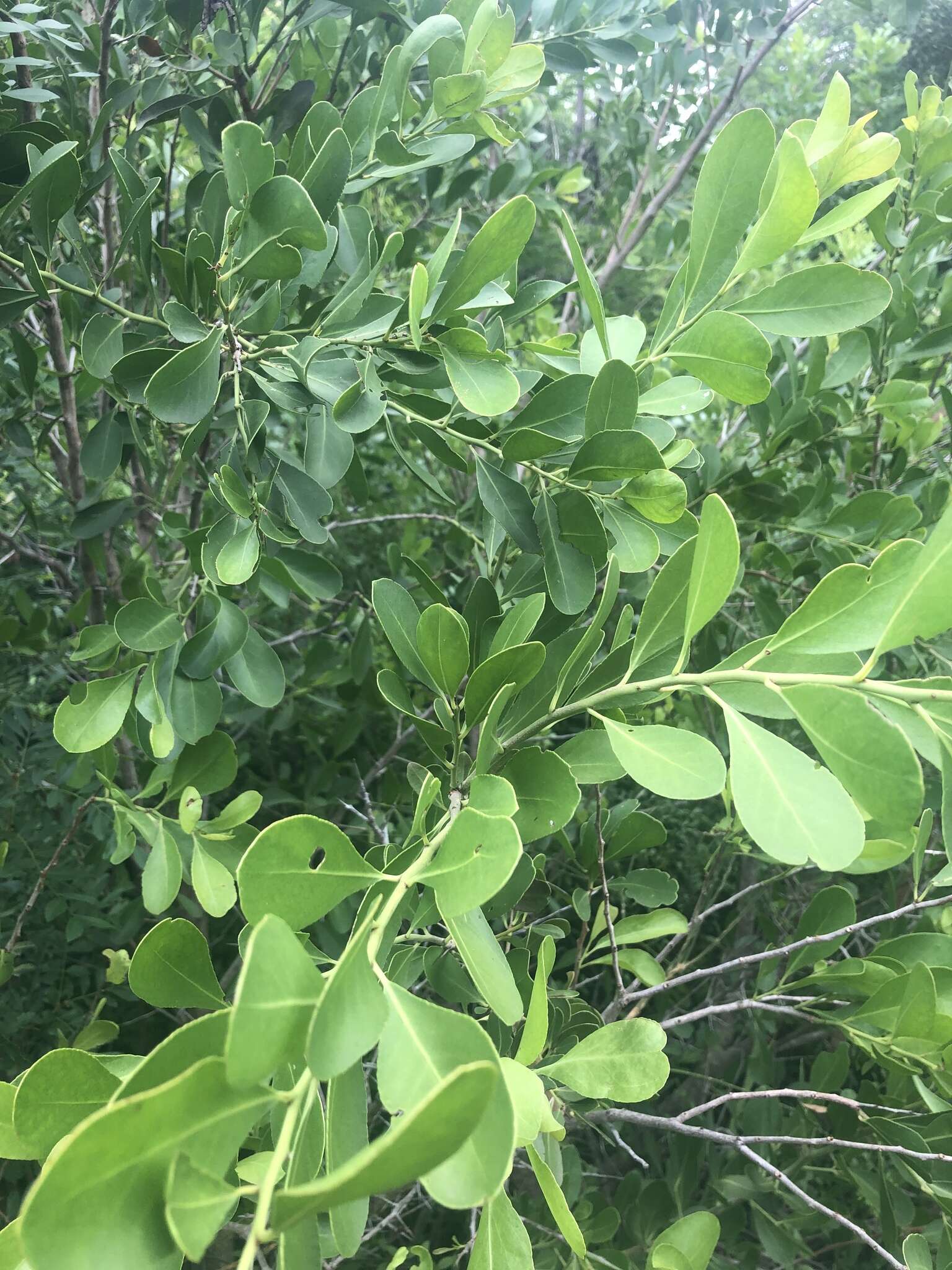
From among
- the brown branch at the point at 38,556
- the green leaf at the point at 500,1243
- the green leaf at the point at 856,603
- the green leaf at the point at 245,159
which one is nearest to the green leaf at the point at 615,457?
the green leaf at the point at 856,603

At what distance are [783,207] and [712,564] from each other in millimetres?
191

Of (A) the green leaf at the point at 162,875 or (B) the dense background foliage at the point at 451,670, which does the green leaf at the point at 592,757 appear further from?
(A) the green leaf at the point at 162,875

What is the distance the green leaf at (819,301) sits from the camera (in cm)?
38

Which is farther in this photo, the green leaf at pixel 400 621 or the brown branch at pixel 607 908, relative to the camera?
the brown branch at pixel 607 908

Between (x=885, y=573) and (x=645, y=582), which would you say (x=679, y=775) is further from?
(x=645, y=582)

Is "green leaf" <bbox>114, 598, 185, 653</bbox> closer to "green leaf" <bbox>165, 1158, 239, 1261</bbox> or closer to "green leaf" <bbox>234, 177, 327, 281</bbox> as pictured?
"green leaf" <bbox>234, 177, 327, 281</bbox>

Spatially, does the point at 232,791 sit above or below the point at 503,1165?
below

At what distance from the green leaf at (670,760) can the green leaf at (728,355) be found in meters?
0.18

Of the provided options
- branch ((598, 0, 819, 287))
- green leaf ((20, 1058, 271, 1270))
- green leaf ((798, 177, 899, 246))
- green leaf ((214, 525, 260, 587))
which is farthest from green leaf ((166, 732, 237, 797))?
branch ((598, 0, 819, 287))

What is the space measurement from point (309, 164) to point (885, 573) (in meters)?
0.42

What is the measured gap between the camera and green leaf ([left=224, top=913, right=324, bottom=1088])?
0.19 m

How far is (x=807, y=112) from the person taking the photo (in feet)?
6.20

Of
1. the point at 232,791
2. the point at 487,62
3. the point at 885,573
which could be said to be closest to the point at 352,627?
the point at 232,791

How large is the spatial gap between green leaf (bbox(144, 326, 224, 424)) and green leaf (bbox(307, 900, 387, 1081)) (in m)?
0.29
